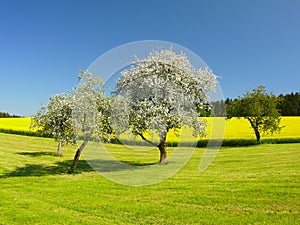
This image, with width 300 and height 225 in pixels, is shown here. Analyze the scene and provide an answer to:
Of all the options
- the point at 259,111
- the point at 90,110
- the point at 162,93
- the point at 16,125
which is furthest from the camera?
the point at 16,125

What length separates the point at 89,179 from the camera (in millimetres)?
17500

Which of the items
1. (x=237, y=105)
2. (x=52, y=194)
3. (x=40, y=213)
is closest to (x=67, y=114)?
(x=52, y=194)

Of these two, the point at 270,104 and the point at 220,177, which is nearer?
the point at 220,177

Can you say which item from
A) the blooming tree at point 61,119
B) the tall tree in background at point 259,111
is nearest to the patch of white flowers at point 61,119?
the blooming tree at point 61,119

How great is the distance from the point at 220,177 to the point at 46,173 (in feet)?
38.8

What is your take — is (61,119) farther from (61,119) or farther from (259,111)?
(259,111)

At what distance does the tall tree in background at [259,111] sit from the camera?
142 feet

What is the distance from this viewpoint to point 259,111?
143 feet

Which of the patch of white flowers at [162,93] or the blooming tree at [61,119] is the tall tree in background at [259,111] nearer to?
the patch of white flowers at [162,93]

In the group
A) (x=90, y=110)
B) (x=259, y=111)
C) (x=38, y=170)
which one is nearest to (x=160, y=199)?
(x=90, y=110)

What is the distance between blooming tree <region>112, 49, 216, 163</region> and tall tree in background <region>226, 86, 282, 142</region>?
76.0 ft

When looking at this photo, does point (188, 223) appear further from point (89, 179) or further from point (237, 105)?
point (237, 105)

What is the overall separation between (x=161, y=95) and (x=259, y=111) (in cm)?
2758

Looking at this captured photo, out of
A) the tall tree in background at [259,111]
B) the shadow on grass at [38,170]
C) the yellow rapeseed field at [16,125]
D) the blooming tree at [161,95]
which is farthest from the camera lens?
the yellow rapeseed field at [16,125]
